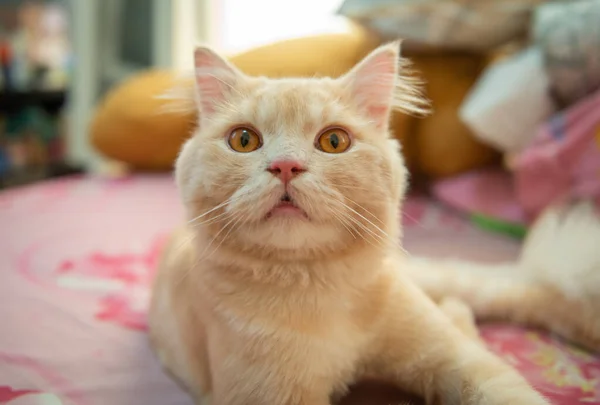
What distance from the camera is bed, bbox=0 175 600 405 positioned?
86 centimetres

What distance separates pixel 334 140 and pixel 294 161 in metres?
0.10

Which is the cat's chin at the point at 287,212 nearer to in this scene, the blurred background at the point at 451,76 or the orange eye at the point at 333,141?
the orange eye at the point at 333,141

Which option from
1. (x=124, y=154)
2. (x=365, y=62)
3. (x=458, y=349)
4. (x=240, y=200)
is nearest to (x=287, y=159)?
(x=240, y=200)

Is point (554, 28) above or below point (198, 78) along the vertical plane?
above

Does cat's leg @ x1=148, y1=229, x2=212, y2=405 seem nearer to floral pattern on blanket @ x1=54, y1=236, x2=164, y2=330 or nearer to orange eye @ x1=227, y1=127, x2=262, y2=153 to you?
floral pattern on blanket @ x1=54, y1=236, x2=164, y2=330

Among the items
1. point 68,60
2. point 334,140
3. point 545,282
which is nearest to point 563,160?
point 545,282

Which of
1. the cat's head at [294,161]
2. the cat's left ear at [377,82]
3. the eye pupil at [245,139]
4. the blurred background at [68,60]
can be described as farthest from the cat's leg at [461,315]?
the blurred background at [68,60]

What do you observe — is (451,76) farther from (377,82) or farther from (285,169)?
(285,169)

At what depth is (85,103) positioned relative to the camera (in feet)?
10.9

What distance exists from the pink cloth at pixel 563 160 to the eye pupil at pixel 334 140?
0.80 meters

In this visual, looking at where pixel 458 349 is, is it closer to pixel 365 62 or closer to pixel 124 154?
pixel 365 62

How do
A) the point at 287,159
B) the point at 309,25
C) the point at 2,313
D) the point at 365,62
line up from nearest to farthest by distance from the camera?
the point at 287,159 < the point at 365,62 < the point at 2,313 < the point at 309,25

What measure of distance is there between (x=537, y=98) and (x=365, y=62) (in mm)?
849

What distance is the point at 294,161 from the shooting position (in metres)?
0.70
